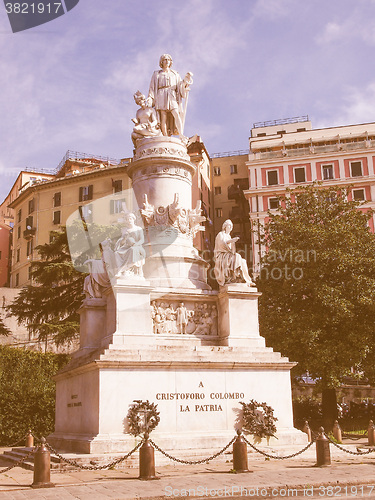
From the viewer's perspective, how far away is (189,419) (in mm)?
15086

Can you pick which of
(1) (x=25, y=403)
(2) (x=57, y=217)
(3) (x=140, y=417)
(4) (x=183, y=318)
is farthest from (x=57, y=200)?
(3) (x=140, y=417)

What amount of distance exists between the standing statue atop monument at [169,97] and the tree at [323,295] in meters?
11.0

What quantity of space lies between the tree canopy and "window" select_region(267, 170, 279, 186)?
1254 inches

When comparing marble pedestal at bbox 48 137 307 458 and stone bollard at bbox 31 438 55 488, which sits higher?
marble pedestal at bbox 48 137 307 458

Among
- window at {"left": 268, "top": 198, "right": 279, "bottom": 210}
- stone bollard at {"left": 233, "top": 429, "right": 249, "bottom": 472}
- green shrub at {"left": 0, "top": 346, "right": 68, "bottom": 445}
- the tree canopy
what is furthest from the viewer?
window at {"left": 268, "top": 198, "right": 279, "bottom": 210}

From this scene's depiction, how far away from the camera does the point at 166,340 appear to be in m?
16.4

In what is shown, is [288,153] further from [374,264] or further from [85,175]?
[374,264]

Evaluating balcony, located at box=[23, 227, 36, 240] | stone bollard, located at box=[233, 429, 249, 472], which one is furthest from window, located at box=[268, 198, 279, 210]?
stone bollard, located at box=[233, 429, 249, 472]

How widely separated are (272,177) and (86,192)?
61.7 feet

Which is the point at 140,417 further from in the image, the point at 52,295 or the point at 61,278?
the point at 52,295

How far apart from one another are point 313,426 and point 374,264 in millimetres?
9545

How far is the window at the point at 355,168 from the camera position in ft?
203

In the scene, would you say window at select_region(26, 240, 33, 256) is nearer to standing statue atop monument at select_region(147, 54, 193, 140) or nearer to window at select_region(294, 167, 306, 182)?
window at select_region(294, 167, 306, 182)

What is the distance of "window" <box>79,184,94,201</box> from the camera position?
62.3m
